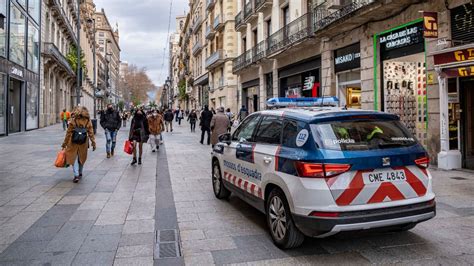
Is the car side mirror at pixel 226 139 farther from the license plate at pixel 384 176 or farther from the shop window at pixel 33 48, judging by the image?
the shop window at pixel 33 48

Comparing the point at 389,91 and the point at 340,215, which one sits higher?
the point at 389,91

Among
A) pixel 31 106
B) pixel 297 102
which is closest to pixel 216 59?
pixel 31 106

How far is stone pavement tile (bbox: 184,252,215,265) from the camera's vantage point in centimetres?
404

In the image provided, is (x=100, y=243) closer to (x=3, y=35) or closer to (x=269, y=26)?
(x=3, y=35)

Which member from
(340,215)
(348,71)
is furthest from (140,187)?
(348,71)

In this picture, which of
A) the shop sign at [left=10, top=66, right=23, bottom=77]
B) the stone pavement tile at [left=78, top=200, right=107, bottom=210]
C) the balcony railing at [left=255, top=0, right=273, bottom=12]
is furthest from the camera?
the balcony railing at [left=255, top=0, right=273, bottom=12]

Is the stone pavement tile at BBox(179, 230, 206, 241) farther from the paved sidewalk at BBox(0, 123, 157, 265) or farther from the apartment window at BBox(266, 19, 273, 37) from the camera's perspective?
the apartment window at BBox(266, 19, 273, 37)

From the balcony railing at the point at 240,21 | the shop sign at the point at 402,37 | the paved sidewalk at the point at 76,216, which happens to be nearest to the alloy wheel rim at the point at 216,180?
the paved sidewalk at the point at 76,216

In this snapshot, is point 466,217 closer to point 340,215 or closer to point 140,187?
point 340,215

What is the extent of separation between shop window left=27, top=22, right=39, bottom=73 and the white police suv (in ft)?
87.7

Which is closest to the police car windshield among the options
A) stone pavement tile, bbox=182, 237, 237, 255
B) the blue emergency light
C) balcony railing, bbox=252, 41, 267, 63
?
stone pavement tile, bbox=182, 237, 237, 255

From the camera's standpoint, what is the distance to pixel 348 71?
51.4 feet

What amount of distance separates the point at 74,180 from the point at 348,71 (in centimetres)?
1145

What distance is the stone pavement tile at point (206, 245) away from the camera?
4.42 m
